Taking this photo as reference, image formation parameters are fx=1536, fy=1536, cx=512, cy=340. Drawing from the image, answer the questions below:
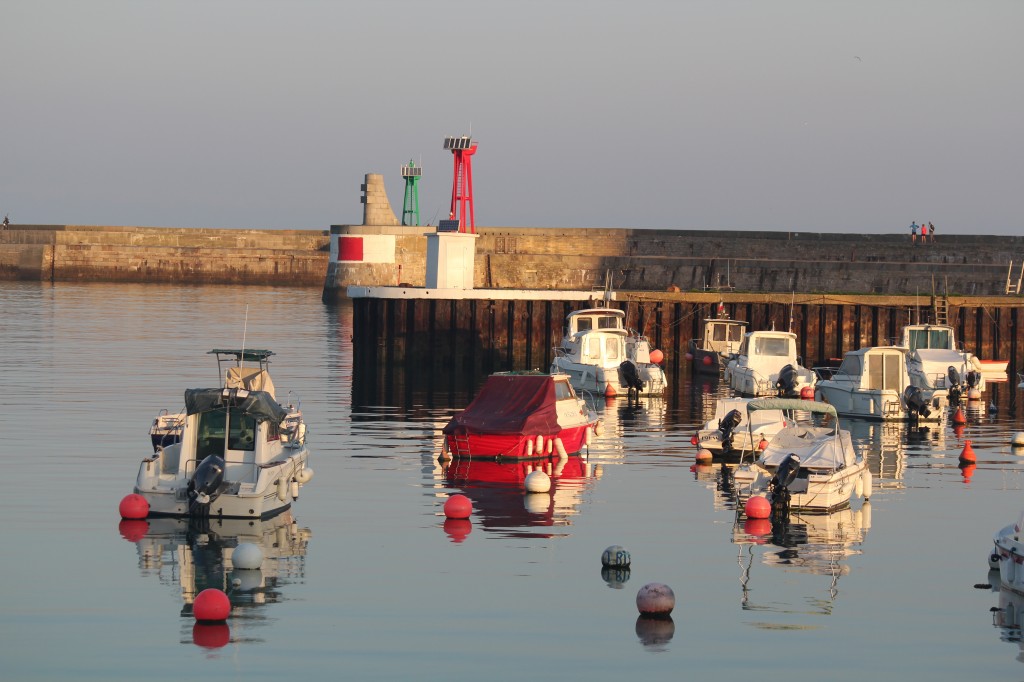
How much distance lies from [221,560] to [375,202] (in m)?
102

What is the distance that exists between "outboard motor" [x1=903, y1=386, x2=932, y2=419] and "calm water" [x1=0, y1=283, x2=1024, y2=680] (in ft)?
9.04

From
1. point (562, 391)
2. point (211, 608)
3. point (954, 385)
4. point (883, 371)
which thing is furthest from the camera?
point (954, 385)

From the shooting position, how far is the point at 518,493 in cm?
3008

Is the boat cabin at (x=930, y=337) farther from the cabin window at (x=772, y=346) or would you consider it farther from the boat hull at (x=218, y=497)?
the boat hull at (x=218, y=497)

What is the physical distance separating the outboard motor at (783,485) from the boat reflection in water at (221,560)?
8.35 metres

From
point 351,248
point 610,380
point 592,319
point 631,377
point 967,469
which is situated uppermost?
point 351,248

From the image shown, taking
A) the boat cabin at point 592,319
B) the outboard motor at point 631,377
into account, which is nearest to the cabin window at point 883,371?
the outboard motor at point 631,377

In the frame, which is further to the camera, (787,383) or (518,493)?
(787,383)

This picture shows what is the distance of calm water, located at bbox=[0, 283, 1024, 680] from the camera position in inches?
725

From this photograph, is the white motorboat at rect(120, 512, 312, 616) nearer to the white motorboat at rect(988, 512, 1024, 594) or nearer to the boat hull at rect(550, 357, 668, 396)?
the white motorboat at rect(988, 512, 1024, 594)

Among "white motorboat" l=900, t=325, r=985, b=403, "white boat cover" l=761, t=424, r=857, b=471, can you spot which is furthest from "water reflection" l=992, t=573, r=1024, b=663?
"white motorboat" l=900, t=325, r=985, b=403

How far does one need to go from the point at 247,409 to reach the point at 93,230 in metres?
116

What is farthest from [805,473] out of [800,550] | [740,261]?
[740,261]

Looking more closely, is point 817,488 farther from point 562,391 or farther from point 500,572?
point 562,391
